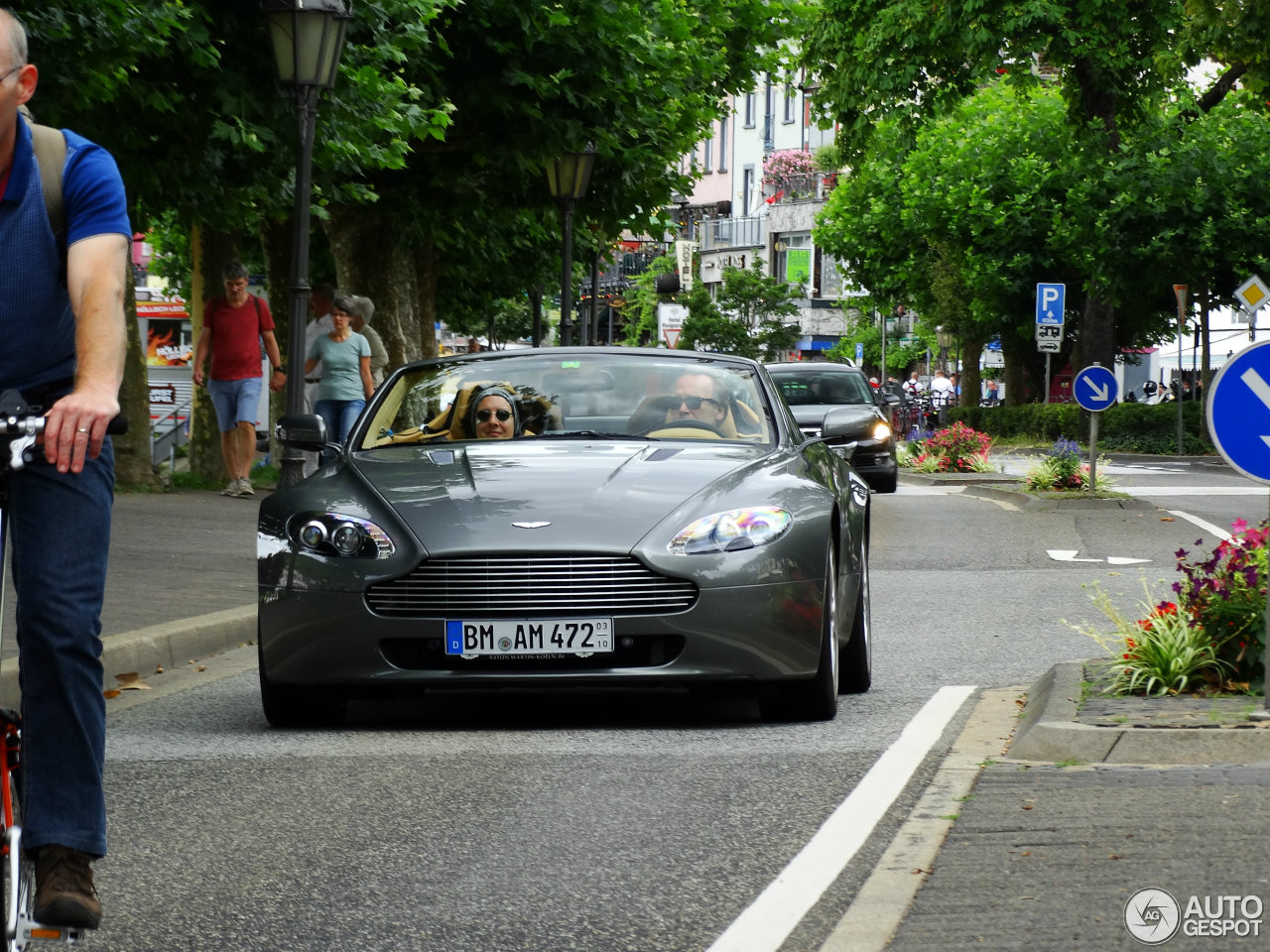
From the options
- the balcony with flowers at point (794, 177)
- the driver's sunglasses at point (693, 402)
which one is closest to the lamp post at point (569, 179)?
the driver's sunglasses at point (693, 402)

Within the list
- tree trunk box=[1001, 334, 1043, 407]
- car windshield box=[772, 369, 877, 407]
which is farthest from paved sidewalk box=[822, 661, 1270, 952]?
tree trunk box=[1001, 334, 1043, 407]

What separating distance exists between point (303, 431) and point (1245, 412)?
345 centimetres

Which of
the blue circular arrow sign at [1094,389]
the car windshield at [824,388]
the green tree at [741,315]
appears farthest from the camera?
the green tree at [741,315]

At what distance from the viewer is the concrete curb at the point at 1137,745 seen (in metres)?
6.49

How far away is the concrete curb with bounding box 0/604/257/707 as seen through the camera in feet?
29.8

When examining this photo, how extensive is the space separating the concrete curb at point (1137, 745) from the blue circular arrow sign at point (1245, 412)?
1.12 m

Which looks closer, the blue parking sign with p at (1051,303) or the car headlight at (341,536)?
the car headlight at (341,536)

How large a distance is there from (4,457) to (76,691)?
1.54ft

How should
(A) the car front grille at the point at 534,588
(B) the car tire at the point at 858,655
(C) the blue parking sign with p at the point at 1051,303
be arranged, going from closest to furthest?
(A) the car front grille at the point at 534,588 < (B) the car tire at the point at 858,655 < (C) the blue parking sign with p at the point at 1051,303

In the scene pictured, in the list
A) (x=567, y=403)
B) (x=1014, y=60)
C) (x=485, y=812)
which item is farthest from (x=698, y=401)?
(x=1014, y=60)

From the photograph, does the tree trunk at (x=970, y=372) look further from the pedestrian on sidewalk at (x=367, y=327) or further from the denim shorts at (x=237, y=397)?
the denim shorts at (x=237, y=397)

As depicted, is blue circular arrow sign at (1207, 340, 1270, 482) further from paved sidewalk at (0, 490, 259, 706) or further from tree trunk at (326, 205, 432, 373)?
tree trunk at (326, 205, 432, 373)

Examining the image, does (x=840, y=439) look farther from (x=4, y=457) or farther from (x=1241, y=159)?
(x=1241, y=159)

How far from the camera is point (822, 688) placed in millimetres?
7773
